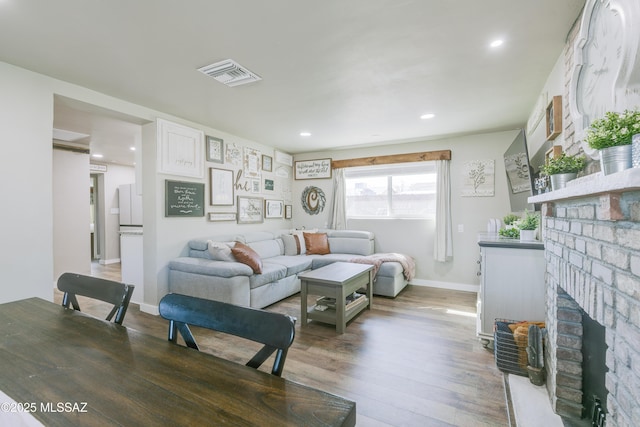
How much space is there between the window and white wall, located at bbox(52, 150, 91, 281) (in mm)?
4701

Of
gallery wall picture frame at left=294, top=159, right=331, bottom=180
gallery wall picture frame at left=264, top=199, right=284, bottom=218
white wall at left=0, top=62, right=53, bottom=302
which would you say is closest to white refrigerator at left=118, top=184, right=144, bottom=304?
white wall at left=0, top=62, right=53, bottom=302

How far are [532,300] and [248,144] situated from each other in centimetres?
436

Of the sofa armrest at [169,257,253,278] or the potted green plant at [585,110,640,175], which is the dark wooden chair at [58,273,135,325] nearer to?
the sofa armrest at [169,257,253,278]

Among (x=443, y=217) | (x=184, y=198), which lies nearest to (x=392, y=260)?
(x=443, y=217)

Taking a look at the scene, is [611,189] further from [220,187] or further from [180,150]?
[220,187]

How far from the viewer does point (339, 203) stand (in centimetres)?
561

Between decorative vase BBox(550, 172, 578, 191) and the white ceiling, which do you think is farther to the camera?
the white ceiling

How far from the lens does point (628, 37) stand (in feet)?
3.38

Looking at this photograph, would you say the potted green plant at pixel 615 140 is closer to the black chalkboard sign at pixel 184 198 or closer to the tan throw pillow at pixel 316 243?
the black chalkboard sign at pixel 184 198

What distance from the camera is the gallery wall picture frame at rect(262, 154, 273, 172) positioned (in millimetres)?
5387

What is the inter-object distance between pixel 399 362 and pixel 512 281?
45.9 inches

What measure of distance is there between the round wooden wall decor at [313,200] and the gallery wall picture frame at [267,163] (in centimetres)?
89

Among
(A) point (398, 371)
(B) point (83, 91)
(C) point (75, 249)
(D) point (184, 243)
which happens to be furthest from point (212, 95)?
(C) point (75, 249)

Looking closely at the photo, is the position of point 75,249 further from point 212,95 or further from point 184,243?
point 212,95
